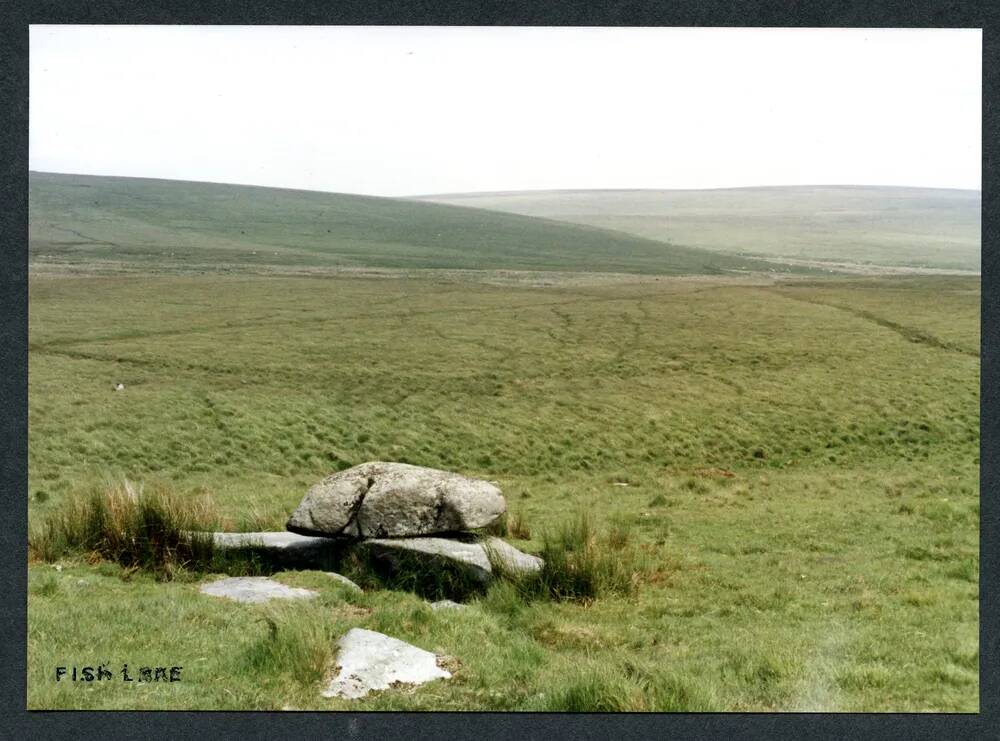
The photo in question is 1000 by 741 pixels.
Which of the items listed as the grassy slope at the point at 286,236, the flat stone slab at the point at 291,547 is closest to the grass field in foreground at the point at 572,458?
the flat stone slab at the point at 291,547

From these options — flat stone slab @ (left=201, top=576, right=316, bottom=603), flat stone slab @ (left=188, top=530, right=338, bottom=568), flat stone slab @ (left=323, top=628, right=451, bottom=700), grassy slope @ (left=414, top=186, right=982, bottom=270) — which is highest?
grassy slope @ (left=414, top=186, right=982, bottom=270)

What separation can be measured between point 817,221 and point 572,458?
11.7 m

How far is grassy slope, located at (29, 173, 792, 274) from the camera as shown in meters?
22.2

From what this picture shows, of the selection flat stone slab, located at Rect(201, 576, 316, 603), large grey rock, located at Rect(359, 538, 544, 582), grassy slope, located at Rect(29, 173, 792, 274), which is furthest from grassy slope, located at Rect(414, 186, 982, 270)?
flat stone slab, located at Rect(201, 576, 316, 603)

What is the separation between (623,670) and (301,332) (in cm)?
1980

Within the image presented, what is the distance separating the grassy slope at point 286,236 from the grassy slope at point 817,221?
140 centimetres

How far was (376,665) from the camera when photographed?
8016 millimetres

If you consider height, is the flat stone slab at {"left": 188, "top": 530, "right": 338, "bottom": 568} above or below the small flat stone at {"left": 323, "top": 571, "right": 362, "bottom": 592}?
above

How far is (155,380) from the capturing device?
64.3 ft

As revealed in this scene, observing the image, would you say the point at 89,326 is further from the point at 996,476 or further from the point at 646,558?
the point at 996,476

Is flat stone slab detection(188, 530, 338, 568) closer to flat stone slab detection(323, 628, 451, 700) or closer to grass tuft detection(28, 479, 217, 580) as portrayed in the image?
grass tuft detection(28, 479, 217, 580)

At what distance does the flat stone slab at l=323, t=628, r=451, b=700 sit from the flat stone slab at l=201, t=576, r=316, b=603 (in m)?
1.92

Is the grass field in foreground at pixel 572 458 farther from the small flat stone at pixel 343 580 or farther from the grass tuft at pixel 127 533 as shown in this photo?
the grass tuft at pixel 127 533

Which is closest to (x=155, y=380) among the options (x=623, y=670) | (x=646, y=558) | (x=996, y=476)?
(x=646, y=558)
